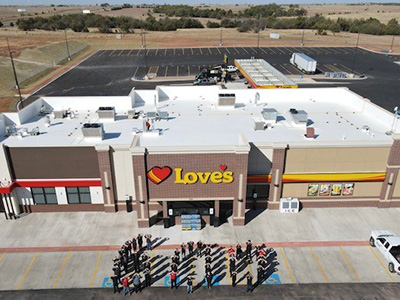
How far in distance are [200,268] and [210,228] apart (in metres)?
4.37

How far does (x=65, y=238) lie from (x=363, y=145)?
2432cm

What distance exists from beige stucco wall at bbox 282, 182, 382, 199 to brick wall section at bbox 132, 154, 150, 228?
11.6m

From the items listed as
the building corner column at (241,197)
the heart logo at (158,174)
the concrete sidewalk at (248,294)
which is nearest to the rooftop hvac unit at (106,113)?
the heart logo at (158,174)

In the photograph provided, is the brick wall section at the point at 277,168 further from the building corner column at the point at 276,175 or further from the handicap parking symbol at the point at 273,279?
the handicap parking symbol at the point at 273,279

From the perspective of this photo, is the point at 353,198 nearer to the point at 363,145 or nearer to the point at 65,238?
the point at 363,145

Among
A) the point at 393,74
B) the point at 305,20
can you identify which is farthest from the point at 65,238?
the point at 305,20

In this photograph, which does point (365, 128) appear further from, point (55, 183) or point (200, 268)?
point (55, 183)

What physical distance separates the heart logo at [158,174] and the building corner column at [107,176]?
12.4 ft

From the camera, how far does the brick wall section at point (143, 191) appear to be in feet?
79.2

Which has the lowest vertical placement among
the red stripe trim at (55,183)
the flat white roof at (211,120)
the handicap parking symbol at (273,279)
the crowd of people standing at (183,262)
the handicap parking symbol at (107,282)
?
the handicap parking symbol at (107,282)

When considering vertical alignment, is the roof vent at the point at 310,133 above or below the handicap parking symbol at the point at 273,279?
above

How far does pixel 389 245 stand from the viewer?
2266 cm

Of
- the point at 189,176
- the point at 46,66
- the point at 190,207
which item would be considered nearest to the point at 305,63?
the point at 190,207

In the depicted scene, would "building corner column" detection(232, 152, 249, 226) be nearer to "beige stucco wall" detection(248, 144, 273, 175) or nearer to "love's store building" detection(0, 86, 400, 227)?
"love's store building" detection(0, 86, 400, 227)
